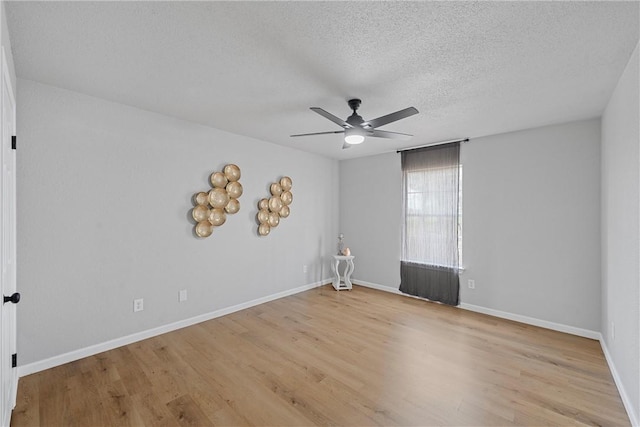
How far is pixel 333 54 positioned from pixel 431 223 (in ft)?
10.5

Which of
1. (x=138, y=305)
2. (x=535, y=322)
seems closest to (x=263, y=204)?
(x=138, y=305)

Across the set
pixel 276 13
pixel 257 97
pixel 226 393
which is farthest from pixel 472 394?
pixel 257 97

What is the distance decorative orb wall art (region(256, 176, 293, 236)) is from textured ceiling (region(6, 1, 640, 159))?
1.51m

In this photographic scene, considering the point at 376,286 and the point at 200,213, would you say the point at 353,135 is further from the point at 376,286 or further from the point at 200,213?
the point at 376,286

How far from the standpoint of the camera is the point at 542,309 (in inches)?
136

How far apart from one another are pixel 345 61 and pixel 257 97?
101 centimetres

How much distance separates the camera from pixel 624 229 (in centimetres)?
212

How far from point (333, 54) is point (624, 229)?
2.51 m

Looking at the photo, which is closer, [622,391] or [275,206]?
[622,391]

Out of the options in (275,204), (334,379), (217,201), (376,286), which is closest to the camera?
(334,379)

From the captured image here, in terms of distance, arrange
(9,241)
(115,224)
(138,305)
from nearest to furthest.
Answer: (9,241)
(115,224)
(138,305)

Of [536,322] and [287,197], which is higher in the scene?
[287,197]

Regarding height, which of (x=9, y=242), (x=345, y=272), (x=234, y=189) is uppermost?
(x=234, y=189)

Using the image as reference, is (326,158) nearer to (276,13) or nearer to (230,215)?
(230,215)
